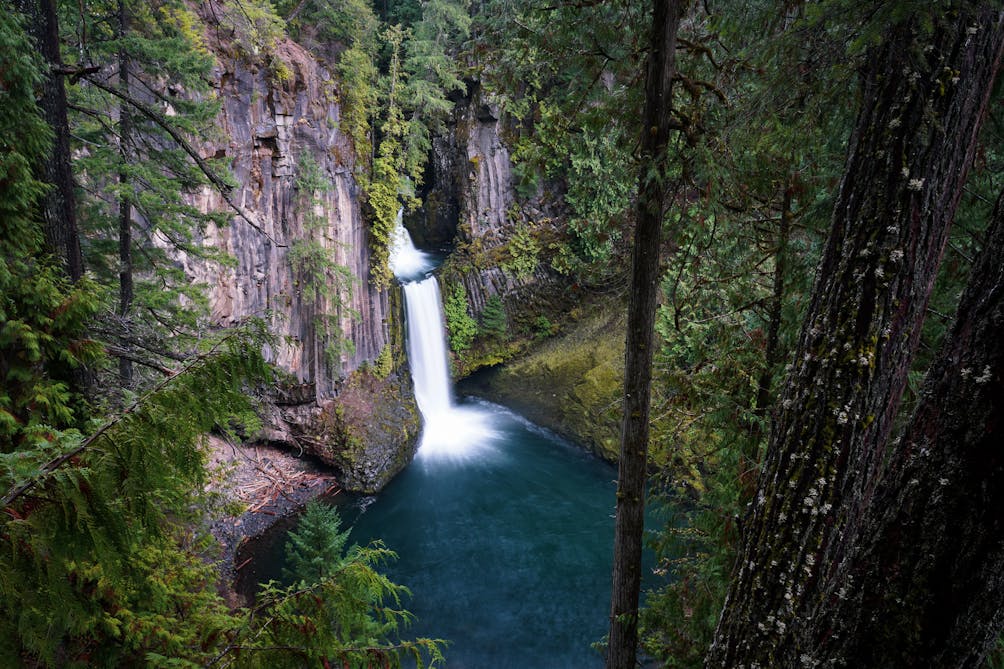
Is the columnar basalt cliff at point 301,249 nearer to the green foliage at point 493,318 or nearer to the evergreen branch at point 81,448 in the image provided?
the green foliage at point 493,318

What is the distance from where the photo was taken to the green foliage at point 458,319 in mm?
16203

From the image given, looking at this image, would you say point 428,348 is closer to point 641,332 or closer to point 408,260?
point 408,260

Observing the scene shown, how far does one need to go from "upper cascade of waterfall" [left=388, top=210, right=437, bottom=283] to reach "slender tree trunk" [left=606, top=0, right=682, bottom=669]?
12533 millimetres

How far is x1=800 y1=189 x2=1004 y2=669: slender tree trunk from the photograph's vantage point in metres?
1.59

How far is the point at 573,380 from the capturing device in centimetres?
1476

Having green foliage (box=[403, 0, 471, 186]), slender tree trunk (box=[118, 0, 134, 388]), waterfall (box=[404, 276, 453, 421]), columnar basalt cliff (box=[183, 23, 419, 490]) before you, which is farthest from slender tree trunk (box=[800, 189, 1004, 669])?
green foliage (box=[403, 0, 471, 186])

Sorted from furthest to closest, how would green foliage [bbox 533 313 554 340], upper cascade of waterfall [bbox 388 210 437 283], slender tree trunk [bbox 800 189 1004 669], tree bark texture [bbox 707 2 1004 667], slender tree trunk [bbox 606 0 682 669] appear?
1. green foliage [bbox 533 313 554 340]
2. upper cascade of waterfall [bbox 388 210 437 283]
3. slender tree trunk [bbox 606 0 682 669]
4. tree bark texture [bbox 707 2 1004 667]
5. slender tree trunk [bbox 800 189 1004 669]

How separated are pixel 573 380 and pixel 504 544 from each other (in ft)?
18.4

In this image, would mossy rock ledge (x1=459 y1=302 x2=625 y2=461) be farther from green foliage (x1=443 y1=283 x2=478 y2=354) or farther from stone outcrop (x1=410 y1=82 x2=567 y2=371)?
green foliage (x1=443 y1=283 x2=478 y2=354)

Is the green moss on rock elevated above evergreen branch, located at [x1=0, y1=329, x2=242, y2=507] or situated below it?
below

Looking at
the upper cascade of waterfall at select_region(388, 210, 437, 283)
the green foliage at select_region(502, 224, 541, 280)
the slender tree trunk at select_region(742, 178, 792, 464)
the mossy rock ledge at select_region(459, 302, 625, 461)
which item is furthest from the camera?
the green foliage at select_region(502, 224, 541, 280)

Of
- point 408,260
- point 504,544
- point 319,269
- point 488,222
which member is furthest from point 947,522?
point 408,260

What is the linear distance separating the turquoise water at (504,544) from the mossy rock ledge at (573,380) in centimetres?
69

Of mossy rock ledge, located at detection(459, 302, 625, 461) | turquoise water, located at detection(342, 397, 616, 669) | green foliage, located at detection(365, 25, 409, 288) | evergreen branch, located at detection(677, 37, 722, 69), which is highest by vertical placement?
green foliage, located at detection(365, 25, 409, 288)
